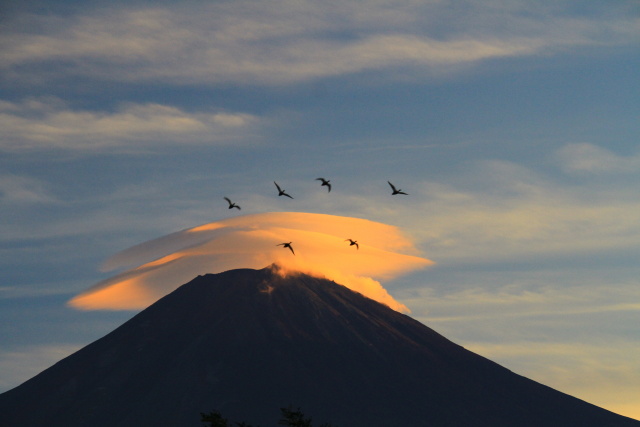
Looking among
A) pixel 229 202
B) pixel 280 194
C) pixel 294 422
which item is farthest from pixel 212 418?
pixel 229 202

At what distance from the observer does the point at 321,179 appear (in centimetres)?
6194

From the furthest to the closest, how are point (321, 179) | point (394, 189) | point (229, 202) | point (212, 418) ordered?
point (229, 202)
point (394, 189)
point (321, 179)
point (212, 418)

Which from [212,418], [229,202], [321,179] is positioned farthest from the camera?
[229,202]

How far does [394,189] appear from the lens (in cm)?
6662

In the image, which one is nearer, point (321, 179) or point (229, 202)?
point (321, 179)

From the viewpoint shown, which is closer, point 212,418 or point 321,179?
point 212,418

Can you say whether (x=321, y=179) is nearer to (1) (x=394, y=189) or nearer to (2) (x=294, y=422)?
(1) (x=394, y=189)

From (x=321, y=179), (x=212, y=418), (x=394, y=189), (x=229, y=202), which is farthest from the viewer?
(x=229, y=202)

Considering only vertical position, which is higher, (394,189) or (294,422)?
(394,189)

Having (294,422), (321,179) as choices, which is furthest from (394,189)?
(294,422)

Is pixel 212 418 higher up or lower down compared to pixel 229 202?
lower down

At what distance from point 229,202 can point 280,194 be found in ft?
27.4

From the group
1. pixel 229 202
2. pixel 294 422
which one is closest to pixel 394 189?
pixel 229 202

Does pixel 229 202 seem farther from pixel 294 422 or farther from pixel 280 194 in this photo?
pixel 294 422
